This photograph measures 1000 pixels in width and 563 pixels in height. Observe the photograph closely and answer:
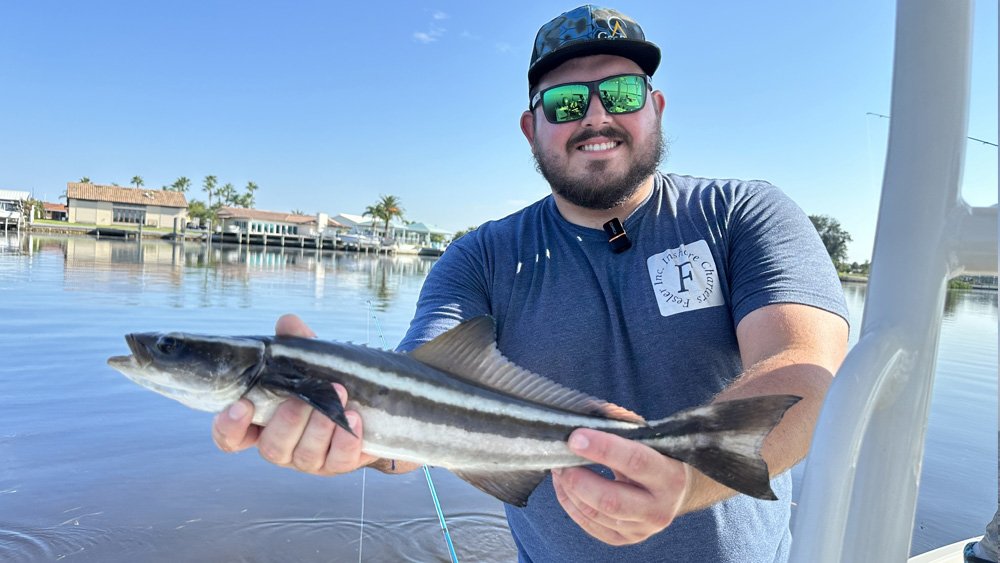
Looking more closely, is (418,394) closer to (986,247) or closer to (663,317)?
(663,317)

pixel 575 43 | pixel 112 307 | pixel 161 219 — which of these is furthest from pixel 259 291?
pixel 161 219

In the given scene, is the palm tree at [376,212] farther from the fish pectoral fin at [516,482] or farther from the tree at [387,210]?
the fish pectoral fin at [516,482]

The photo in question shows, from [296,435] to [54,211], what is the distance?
156 m

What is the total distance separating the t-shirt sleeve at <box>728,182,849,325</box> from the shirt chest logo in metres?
0.12

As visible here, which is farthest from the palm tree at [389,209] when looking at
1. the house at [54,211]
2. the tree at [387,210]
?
the house at [54,211]

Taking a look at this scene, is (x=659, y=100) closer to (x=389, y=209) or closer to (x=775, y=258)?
(x=775, y=258)

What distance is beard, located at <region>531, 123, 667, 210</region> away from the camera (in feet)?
11.7

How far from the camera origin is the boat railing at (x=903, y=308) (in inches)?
48.3

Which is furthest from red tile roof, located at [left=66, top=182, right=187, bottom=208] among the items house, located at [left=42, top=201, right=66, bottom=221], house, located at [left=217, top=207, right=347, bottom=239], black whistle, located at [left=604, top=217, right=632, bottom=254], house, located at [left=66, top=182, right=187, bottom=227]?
black whistle, located at [left=604, top=217, right=632, bottom=254]

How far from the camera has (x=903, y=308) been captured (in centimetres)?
131

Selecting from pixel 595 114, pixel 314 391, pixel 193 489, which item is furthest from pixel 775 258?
pixel 193 489

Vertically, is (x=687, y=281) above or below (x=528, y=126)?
below

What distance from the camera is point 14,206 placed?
110062 millimetres

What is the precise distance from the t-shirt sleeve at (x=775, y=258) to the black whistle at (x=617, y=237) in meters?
0.56
